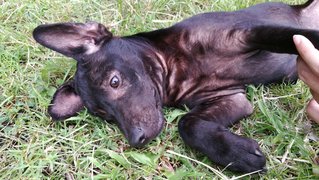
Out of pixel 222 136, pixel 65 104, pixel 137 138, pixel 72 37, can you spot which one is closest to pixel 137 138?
pixel 137 138

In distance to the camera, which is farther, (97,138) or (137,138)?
(97,138)

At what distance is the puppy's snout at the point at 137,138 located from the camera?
2.61 meters

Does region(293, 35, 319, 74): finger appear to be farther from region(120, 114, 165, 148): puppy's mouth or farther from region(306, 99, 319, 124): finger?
region(120, 114, 165, 148): puppy's mouth

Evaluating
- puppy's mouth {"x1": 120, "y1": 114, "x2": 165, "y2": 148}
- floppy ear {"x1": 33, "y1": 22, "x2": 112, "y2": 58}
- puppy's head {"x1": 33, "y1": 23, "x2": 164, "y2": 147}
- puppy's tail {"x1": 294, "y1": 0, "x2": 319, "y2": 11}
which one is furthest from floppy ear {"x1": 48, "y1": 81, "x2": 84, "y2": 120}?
puppy's tail {"x1": 294, "y1": 0, "x2": 319, "y2": 11}

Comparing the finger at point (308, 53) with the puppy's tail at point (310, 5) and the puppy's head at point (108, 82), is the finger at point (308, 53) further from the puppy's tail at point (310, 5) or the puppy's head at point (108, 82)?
the puppy's tail at point (310, 5)

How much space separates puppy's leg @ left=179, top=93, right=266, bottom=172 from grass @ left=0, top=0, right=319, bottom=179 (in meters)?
0.06

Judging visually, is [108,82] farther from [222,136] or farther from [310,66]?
[310,66]

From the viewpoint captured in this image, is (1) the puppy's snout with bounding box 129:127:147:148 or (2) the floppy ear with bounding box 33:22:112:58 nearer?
(1) the puppy's snout with bounding box 129:127:147:148

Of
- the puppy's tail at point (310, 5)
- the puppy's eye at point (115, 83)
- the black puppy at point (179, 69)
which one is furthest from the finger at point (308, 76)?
the puppy's tail at point (310, 5)

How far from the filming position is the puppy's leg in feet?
8.03

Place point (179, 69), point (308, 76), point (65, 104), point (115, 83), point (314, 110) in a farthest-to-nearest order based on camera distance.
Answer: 1. point (179, 69)
2. point (65, 104)
3. point (115, 83)
4. point (314, 110)
5. point (308, 76)

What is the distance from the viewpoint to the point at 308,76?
2.38 meters

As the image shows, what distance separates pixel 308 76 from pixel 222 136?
52cm

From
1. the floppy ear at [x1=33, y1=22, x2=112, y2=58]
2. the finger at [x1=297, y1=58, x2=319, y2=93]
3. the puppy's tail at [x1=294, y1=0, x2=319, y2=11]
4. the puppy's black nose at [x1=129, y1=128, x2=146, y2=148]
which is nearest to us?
the finger at [x1=297, y1=58, x2=319, y2=93]
